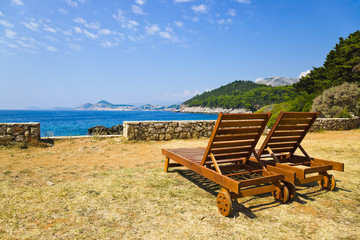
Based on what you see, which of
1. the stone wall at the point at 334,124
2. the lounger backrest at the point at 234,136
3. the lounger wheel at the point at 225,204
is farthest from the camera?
the stone wall at the point at 334,124

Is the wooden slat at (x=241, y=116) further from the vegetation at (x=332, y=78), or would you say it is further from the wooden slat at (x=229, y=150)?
the vegetation at (x=332, y=78)

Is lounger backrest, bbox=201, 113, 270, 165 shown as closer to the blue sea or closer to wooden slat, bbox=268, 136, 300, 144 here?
wooden slat, bbox=268, 136, 300, 144

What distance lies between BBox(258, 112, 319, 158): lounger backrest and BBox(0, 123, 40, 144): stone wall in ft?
24.8

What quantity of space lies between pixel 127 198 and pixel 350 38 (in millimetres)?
40392

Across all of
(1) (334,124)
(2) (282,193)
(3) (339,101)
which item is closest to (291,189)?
(2) (282,193)

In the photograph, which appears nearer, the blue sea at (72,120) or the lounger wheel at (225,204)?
the lounger wheel at (225,204)

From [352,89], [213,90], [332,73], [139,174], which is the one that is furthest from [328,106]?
[213,90]

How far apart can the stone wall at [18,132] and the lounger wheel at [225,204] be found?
741 cm

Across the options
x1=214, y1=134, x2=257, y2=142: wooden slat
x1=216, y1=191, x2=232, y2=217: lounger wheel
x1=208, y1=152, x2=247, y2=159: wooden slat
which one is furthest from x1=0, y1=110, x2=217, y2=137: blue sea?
x1=216, y1=191, x2=232, y2=217: lounger wheel

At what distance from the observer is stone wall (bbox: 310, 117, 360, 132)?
45.3 feet

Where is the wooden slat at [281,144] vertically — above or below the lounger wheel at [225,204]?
above

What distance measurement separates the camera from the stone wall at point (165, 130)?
928cm

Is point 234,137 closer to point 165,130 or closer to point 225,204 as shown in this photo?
→ point 225,204

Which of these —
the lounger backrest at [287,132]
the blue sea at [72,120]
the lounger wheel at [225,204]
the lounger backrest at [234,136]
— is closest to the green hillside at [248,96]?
the blue sea at [72,120]
